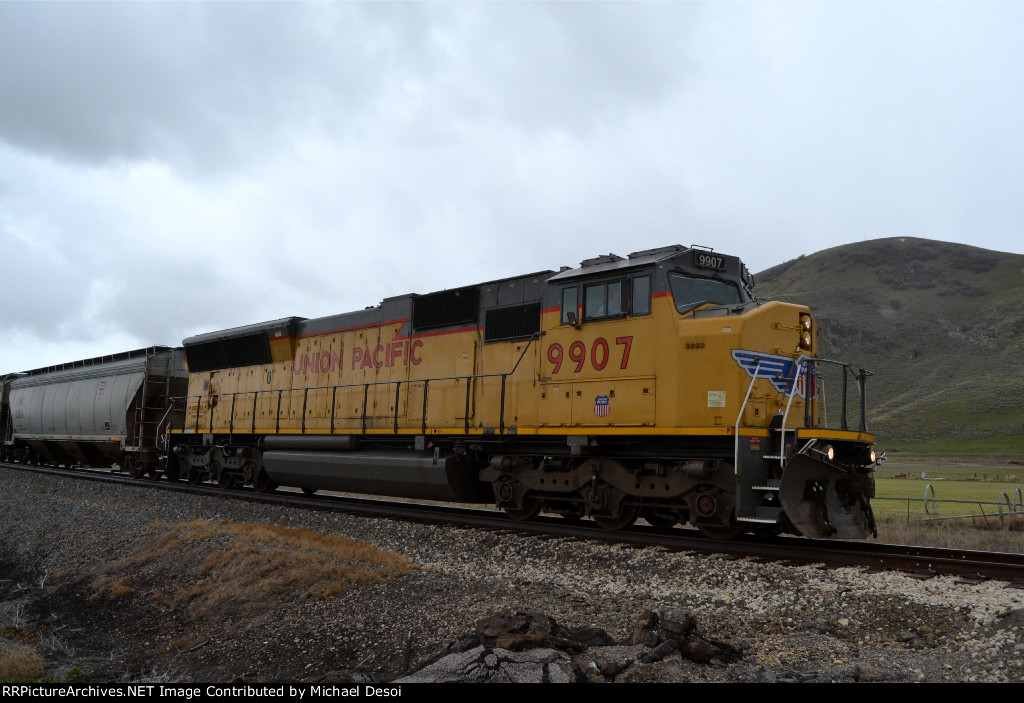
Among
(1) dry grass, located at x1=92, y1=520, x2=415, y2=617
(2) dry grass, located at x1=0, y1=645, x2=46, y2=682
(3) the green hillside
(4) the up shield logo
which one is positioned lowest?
(2) dry grass, located at x1=0, y1=645, x2=46, y2=682

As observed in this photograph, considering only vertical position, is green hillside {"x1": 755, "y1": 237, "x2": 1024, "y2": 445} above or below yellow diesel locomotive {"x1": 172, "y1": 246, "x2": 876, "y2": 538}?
above

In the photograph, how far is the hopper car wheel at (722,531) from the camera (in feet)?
27.8

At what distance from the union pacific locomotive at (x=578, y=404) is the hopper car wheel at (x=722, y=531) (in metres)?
0.03

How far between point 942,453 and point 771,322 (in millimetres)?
45751

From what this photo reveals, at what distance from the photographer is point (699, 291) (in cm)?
936

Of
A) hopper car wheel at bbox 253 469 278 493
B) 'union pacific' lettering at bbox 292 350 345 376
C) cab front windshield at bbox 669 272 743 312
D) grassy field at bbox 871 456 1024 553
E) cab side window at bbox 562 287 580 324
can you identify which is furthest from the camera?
hopper car wheel at bbox 253 469 278 493

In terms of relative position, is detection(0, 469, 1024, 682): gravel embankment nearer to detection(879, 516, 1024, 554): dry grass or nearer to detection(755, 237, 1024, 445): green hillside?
detection(879, 516, 1024, 554): dry grass

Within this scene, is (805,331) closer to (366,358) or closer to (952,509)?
(366,358)

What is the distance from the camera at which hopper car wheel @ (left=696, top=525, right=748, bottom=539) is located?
8.48 metres

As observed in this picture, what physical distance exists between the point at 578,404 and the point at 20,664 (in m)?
6.70

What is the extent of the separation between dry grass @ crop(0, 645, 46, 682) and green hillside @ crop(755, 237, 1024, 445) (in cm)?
4755

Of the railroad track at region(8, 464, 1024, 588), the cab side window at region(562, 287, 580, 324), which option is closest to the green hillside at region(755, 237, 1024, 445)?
the railroad track at region(8, 464, 1024, 588)

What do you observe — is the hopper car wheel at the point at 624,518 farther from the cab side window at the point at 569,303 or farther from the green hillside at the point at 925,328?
the green hillside at the point at 925,328

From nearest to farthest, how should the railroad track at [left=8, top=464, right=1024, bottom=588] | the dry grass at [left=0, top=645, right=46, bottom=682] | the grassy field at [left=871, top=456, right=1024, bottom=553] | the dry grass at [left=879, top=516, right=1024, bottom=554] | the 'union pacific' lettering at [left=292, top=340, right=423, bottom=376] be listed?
the dry grass at [left=0, top=645, right=46, bottom=682], the railroad track at [left=8, top=464, right=1024, bottom=588], the dry grass at [left=879, top=516, right=1024, bottom=554], the grassy field at [left=871, top=456, right=1024, bottom=553], the 'union pacific' lettering at [left=292, top=340, right=423, bottom=376]
